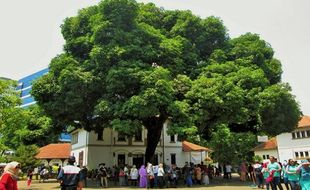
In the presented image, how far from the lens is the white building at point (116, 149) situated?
38.0 meters

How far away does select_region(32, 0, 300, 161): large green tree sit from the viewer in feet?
78.1

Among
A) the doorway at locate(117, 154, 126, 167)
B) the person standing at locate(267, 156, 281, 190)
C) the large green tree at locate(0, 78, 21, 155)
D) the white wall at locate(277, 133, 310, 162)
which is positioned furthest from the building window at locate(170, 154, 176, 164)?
the person standing at locate(267, 156, 281, 190)

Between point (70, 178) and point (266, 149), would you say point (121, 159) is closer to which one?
point (266, 149)

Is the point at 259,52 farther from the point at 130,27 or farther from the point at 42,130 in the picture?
the point at 42,130

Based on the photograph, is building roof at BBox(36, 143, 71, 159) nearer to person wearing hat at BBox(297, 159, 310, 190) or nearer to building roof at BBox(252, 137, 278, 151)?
building roof at BBox(252, 137, 278, 151)

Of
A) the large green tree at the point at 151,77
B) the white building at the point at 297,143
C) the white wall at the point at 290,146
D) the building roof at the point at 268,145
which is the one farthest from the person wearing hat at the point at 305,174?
the building roof at the point at 268,145

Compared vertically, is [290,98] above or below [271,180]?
above

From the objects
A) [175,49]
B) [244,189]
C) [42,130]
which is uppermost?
[175,49]

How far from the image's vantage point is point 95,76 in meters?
25.0

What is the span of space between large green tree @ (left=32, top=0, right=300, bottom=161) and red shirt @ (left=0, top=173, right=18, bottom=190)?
53.2 ft

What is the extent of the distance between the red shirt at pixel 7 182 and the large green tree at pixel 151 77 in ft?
53.2

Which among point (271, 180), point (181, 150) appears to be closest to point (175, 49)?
point (271, 180)

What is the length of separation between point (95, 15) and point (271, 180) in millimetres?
19592

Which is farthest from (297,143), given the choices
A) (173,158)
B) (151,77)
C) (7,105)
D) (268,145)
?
(7,105)
